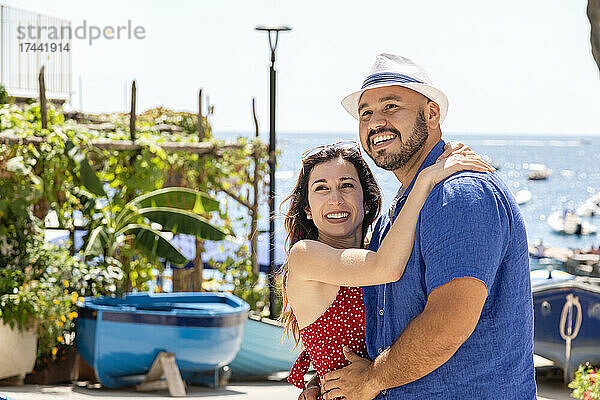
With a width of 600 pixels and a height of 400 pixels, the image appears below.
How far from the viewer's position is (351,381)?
87.0 inches

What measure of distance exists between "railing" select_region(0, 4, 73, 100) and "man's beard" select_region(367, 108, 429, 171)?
860 centimetres

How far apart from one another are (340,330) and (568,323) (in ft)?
22.9

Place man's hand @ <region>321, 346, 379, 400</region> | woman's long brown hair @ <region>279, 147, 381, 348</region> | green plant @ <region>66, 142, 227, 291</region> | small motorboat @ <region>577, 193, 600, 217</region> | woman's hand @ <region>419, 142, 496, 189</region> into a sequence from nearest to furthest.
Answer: woman's hand @ <region>419, 142, 496, 189</region>, man's hand @ <region>321, 346, 379, 400</region>, woman's long brown hair @ <region>279, 147, 381, 348</region>, green plant @ <region>66, 142, 227, 291</region>, small motorboat @ <region>577, 193, 600, 217</region>

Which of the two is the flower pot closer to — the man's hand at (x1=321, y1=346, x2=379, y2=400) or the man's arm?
the man's hand at (x1=321, y1=346, x2=379, y2=400)

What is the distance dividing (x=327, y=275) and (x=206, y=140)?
7.52 m

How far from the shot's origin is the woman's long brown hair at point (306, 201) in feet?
8.84

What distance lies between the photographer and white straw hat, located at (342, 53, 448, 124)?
219 centimetres

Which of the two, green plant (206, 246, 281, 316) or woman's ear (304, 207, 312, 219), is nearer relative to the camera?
woman's ear (304, 207, 312, 219)

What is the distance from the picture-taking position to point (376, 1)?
70.9 m

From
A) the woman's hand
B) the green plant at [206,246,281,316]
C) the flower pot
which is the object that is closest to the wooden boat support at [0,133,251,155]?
the green plant at [206,246,281,316]

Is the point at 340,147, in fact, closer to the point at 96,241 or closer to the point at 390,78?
the point at 390,78

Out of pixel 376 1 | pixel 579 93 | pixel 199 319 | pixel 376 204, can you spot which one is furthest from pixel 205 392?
pixel 579 93

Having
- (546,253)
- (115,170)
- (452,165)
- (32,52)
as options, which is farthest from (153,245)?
(546,253)

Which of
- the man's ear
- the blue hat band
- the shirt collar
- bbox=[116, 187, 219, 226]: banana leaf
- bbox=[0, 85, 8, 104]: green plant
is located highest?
bbox=[0, 85, 8, 104]: green plant
